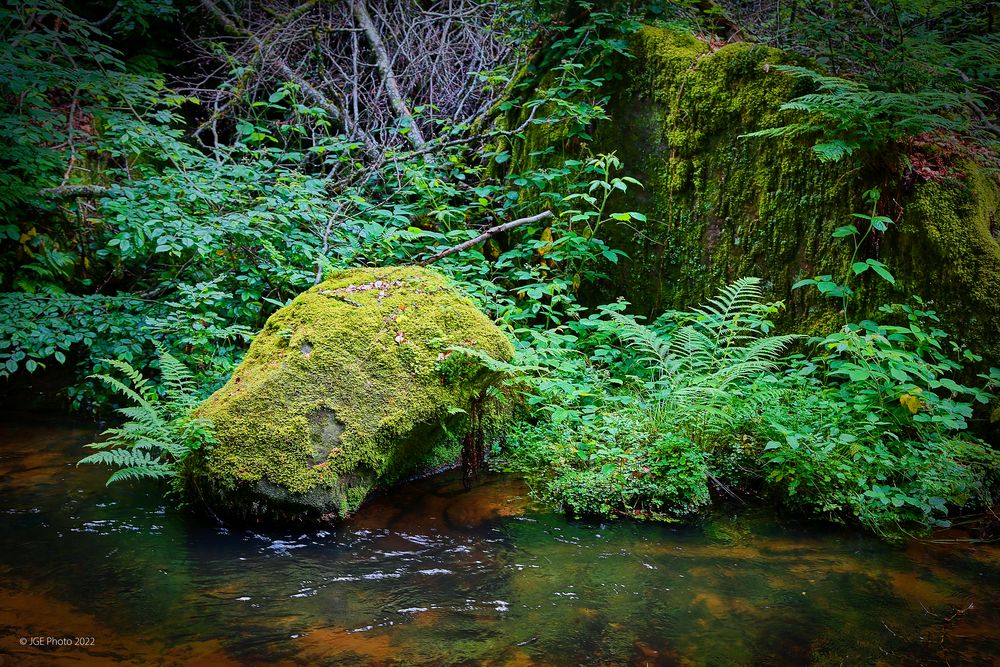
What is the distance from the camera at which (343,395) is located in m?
4.19

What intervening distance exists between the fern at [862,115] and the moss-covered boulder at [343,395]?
3054 millimetres

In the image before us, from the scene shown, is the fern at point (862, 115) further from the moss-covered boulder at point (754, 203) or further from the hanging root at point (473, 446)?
the hanging root at point (473, 446)

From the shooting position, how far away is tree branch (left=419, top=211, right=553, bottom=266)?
652 cm

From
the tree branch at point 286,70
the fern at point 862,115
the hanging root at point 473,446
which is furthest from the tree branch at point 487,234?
the tree branch at point 286,70

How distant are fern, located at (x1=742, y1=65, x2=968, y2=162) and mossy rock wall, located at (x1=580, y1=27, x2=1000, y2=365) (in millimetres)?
276

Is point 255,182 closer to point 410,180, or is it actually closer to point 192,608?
point 410,180

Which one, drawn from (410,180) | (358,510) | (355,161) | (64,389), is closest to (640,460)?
(358,510)

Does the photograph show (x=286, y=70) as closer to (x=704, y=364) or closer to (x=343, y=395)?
(x=343, y=395)

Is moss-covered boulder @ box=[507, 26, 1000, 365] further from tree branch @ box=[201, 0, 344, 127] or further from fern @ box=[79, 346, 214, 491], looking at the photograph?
fern @ box=[79, 346, 214, 491]

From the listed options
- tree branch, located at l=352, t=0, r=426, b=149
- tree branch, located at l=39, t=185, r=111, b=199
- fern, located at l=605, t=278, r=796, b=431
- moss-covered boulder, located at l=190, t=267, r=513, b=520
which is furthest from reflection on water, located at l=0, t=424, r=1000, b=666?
tree branch, located at l=352, t=0, r=426, b=149

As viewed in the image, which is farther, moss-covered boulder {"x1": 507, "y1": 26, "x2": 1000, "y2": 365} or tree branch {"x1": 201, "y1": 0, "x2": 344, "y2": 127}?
tree branch {"x1": 201, "y1": 0, "x2": 344, "y2": 127}

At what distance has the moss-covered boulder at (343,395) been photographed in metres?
3.79

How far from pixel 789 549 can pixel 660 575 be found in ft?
3.00

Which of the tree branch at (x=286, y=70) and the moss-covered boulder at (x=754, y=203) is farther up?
the tree branch at (x=286, y=70)
